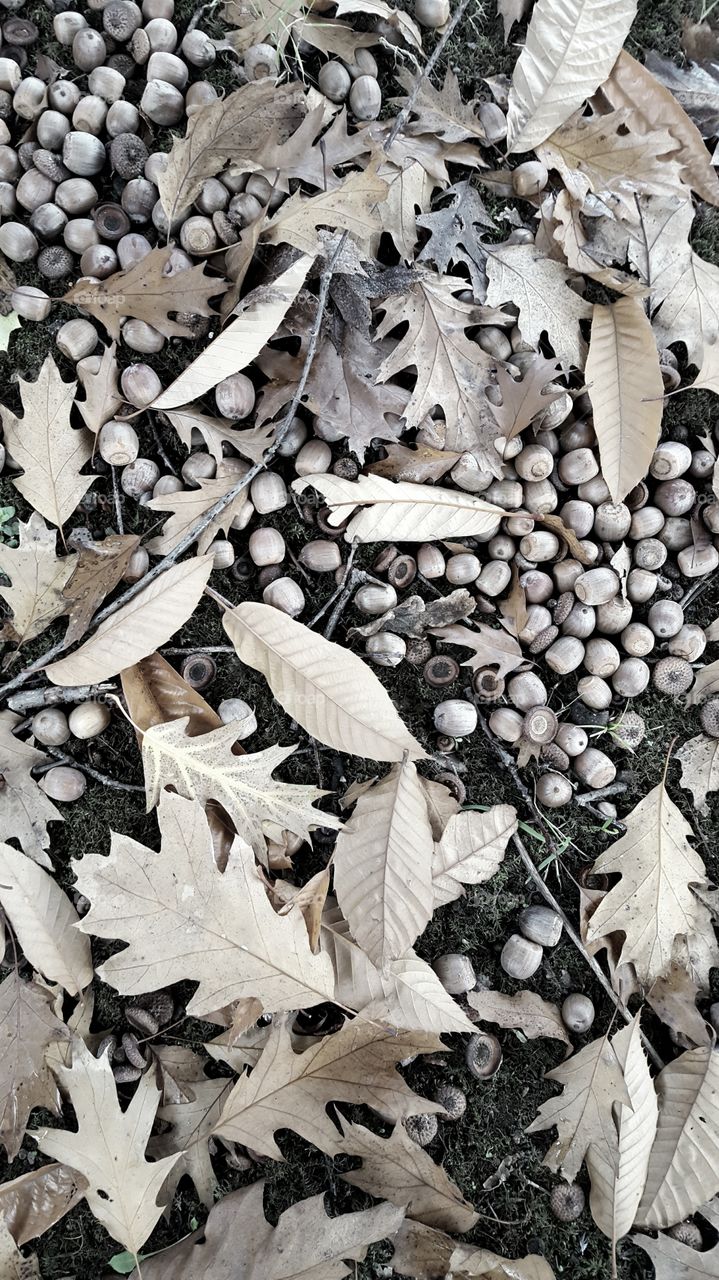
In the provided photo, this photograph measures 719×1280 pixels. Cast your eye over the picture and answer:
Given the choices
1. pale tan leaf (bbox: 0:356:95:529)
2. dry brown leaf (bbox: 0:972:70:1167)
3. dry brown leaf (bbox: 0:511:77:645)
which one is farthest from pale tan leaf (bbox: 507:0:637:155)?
dry brown leaf (bbox: 0:972:70:1167)

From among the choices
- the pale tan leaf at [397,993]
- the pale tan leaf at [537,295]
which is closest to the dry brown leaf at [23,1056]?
the pale tan leaf at [397,993]

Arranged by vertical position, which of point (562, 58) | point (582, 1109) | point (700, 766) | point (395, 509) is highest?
point (562, 58)

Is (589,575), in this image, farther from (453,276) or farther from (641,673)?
(453,276)

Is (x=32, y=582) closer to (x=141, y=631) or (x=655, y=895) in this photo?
(x=141, y=631)

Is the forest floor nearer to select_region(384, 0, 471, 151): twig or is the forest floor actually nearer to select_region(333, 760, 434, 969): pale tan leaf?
select_region(384, 0, 471, 151): twig

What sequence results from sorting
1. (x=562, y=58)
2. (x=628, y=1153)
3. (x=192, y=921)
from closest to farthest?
1. (x=192, y=921)
2. (x=628, y=1153)
3. (x=562, y=58)

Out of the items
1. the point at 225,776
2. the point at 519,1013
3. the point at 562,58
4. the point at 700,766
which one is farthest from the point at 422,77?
the point at 519,1013

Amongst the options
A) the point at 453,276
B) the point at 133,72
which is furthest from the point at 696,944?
the point at 133,72
